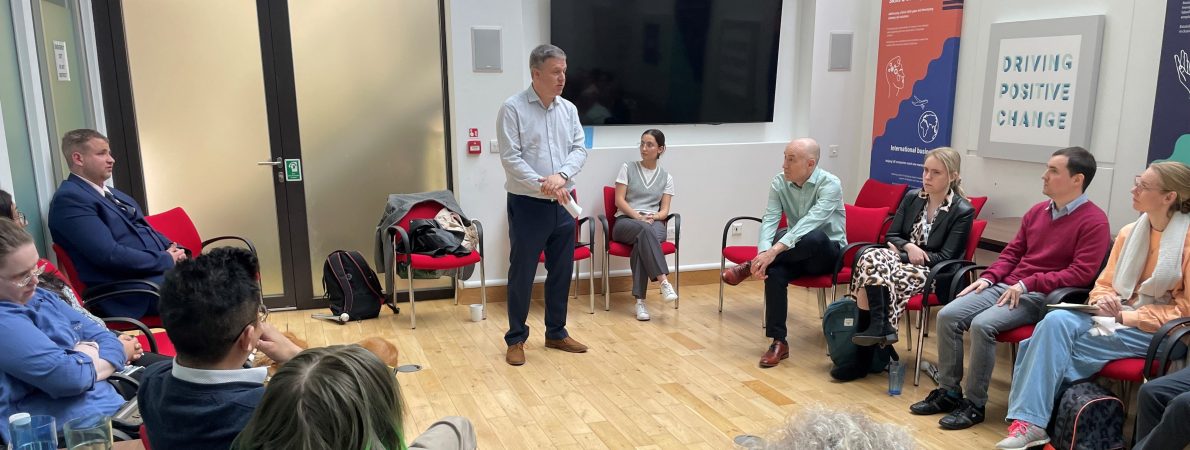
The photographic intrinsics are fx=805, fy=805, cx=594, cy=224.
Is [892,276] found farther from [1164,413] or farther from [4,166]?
[4,166]

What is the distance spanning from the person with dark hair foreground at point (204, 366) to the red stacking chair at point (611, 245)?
12.9 feet

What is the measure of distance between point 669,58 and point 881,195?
1.82 m

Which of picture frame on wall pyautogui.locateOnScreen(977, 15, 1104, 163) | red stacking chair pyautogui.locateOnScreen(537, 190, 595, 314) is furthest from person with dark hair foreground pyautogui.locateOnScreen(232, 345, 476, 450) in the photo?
picture frame on wall pyautogui.locateOnScreen(977, 15, 1104, 163)

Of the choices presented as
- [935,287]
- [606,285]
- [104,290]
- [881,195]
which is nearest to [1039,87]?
[881,195]

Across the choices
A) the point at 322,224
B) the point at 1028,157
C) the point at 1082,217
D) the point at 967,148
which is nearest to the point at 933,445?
the point at 1082,217

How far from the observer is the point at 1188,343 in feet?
10.3

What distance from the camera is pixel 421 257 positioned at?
5121 millimetres

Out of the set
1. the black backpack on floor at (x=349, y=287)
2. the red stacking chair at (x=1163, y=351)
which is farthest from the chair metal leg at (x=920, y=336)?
the black backpack on floor at (x=349, y=287)

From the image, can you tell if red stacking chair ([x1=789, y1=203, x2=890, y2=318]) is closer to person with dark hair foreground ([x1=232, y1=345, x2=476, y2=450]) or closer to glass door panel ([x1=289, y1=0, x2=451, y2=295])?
glass door panel ([x1=289, y1=0, x2=451, y2=295])

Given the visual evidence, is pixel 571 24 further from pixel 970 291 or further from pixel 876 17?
pixel 970 291

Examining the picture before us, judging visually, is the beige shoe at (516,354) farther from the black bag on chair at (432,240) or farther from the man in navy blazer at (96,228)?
the man in navy blazer at (96,228)

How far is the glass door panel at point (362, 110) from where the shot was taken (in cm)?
538

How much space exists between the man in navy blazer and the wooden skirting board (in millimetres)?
2240

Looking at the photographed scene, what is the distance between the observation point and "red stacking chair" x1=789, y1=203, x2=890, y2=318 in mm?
4711
